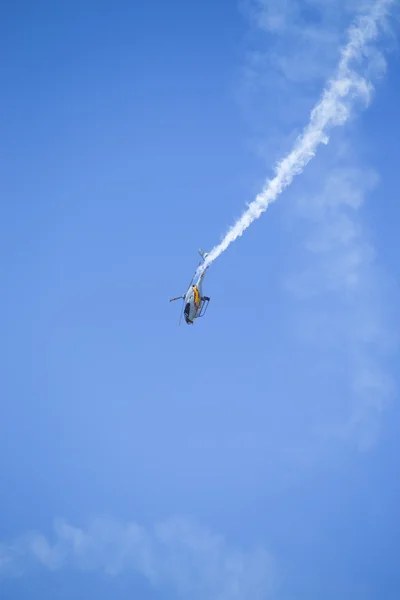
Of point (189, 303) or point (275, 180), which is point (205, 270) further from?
point (275, 180)

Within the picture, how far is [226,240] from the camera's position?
43.5 meters

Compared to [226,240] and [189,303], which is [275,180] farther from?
[189,303]

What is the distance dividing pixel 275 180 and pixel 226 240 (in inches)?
195

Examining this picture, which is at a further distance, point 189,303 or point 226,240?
point 189,303

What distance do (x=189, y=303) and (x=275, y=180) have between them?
35.2 ft

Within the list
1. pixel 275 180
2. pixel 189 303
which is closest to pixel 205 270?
pixel 189 303

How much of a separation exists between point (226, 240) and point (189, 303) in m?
6.00

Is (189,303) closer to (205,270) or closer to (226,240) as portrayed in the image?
(205,270)

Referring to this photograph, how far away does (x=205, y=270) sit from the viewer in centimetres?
4600

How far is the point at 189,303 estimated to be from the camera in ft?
154

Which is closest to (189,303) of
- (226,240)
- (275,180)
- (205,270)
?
(205,270)

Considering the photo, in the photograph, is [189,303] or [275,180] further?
[189,303]

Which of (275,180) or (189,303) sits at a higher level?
(275,180)

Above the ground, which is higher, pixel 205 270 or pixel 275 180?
pixel 275 180
